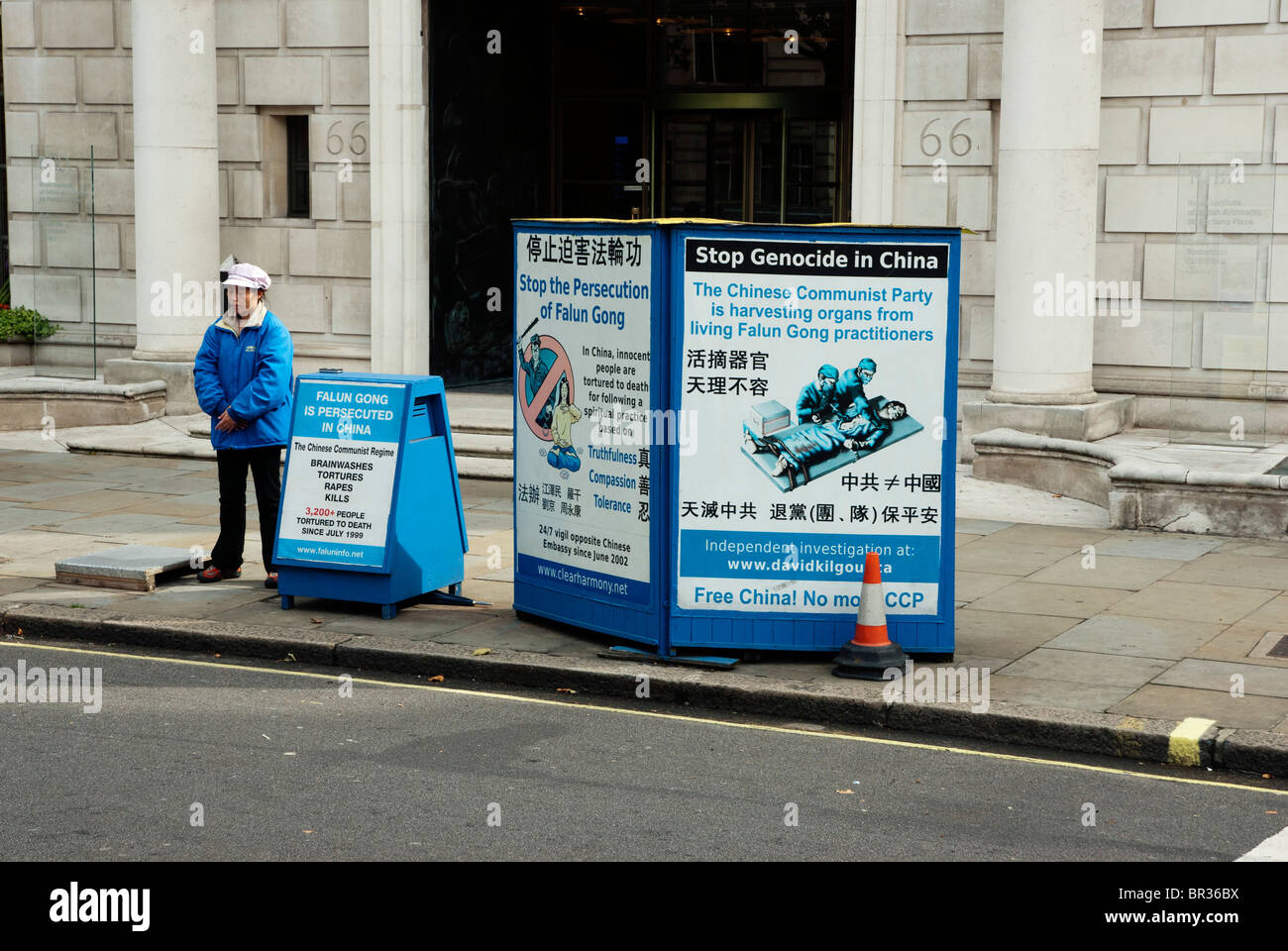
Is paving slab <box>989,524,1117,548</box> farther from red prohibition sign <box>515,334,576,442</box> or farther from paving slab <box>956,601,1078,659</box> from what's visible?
red prohibition sign <box>515,334,576,442</box>

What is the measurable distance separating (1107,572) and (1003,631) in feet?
5.72

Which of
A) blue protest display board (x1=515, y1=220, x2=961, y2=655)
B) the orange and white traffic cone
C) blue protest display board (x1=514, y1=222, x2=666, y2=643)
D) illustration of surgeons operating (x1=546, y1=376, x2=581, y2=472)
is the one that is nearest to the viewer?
the orange and white traffic cone

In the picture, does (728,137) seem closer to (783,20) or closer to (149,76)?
(783,20)

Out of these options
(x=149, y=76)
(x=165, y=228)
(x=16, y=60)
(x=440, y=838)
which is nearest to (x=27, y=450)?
(x=165, y=228)

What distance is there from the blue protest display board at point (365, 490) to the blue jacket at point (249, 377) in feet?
1.20

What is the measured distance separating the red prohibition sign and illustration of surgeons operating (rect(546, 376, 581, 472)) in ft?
0.10

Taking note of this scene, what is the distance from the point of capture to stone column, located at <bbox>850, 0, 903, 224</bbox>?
15.0m

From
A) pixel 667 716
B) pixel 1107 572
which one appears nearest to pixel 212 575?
pixel 667 716

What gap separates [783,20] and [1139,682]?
1100cm

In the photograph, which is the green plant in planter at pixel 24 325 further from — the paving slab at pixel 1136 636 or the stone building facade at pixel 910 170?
the paving slab at pixel 1136 636

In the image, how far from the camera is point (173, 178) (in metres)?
16.5

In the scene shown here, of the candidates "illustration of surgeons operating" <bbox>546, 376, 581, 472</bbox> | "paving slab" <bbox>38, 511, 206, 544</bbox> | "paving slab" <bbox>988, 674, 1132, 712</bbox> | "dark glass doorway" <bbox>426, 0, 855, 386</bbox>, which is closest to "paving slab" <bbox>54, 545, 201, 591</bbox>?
"paving slab" <bbox>38, 511, 206, 544</bbox>

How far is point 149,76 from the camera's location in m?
16.5

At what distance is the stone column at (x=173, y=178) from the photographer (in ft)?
53.9
